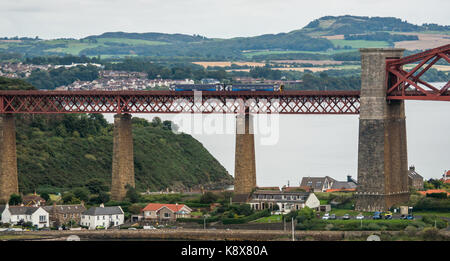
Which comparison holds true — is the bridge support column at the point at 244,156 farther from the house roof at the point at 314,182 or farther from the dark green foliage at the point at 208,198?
the house roof at the point at 314,182

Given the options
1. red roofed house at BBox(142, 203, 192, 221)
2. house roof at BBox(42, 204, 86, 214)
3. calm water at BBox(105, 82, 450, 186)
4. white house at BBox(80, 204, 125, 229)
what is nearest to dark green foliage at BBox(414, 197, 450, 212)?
red roofed house at BBox(142, 203, 192, 221)

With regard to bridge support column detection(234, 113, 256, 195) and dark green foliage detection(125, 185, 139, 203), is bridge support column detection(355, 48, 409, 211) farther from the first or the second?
dark green foliage detection(125, 185, 139, 203)

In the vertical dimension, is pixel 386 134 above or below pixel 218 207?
above

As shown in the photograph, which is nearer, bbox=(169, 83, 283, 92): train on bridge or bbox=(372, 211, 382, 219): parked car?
bbox=(372, 211, 382, 219): parked car

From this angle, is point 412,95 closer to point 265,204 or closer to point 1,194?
point 265,204
